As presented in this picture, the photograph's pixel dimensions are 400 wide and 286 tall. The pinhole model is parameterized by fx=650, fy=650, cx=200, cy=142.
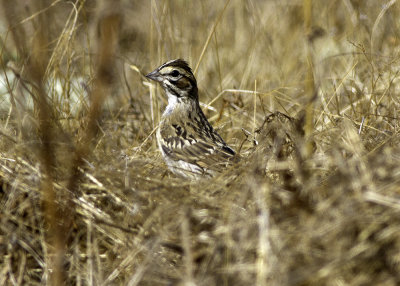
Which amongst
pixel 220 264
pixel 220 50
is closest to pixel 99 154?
pixel 220 264

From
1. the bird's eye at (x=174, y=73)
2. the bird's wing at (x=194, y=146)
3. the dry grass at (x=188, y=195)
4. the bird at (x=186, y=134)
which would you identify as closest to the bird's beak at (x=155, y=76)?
the bird at (x=186, y=134)

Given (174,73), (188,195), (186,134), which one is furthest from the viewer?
(174,73)

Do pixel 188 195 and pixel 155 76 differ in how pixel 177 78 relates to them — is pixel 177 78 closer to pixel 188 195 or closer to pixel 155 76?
pixel 155 76

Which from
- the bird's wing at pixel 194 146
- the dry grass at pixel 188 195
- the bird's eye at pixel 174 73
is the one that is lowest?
the bird's wing at pixel 194 146

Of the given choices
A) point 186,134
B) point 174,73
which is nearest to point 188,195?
point 186,134

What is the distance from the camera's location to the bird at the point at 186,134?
4.77 metres

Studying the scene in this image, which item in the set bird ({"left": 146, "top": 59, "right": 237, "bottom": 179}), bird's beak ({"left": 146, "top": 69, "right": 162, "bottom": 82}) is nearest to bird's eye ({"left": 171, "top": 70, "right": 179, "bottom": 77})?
bird ({"left": 146, "top": 59, "right": 237, "bottom": 179})

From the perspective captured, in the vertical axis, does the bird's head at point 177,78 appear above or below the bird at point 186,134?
above

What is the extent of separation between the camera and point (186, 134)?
5273 millimetres

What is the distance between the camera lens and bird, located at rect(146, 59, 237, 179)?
15.6ft

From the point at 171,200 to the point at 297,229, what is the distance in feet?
2.65

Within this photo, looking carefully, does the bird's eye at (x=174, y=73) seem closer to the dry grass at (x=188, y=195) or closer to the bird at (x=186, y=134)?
the bird at (x=186, y=134)

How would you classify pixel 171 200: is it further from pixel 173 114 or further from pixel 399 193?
pixel 173 114

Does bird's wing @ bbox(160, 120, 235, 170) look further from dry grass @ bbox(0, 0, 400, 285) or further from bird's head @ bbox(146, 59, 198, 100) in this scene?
bird's head @ bbox(146, 59, 198, 100)
